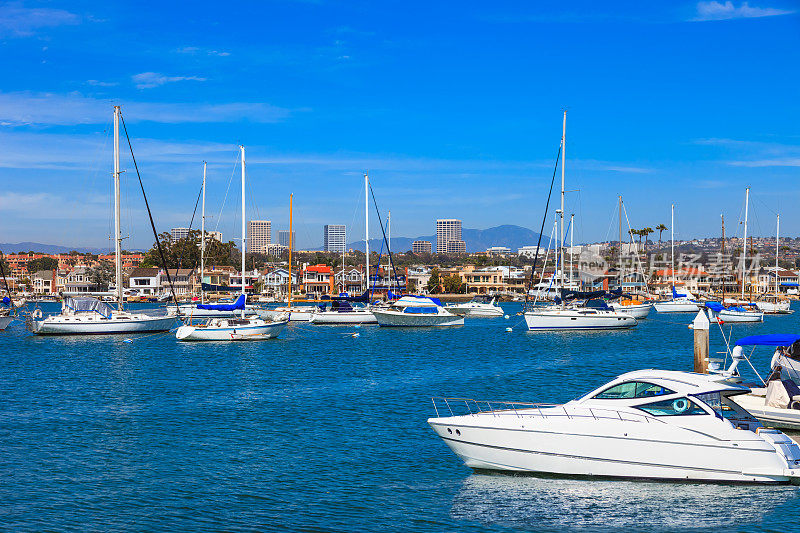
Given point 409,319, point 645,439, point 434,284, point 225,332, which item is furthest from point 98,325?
point 434,284

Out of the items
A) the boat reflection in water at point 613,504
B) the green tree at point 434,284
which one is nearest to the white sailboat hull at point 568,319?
the boat reflection in water at point 613,504

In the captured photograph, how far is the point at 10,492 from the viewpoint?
57.6ft

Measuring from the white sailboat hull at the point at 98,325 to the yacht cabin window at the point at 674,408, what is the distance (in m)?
51.9

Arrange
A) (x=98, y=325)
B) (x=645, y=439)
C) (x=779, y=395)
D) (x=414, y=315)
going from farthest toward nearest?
1. (x=414, y=315)
2. (x=98, y=325)
3. (x=779, y=395)
4. (x=645, y=439)

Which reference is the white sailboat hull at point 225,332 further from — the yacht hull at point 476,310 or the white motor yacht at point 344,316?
the yacht hull at point 476,310

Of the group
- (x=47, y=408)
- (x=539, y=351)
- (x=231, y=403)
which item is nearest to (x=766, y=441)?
(x=231, y=403)

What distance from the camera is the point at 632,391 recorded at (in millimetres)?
18016

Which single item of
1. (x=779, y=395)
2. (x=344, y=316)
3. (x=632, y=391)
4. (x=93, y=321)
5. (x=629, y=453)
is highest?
(x=632, y=391)

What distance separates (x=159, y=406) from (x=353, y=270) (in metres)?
157

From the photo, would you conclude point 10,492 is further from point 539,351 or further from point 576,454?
point 539,351

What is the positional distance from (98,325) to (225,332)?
1147 cm

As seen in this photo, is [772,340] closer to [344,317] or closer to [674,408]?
[674,408]

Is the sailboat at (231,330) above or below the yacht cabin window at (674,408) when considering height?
below

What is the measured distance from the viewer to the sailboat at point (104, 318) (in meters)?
60.4
